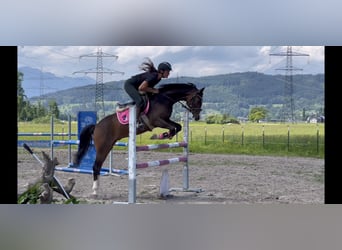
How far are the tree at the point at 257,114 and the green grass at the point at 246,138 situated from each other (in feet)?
0.18

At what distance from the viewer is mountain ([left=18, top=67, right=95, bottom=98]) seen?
507 cm

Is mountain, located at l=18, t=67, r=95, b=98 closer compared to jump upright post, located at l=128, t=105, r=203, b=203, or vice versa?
jump upright post, located at l=128, t=105, r=203, b=203

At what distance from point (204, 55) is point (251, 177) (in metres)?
1.03

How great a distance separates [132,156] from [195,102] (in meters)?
0.65

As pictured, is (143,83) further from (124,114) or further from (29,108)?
(29,108)

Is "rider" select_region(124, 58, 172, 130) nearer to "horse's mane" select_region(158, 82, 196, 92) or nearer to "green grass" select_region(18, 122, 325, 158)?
"horse's mane" select_region(158, 82, 196, 92)

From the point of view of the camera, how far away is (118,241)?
4.71 meters

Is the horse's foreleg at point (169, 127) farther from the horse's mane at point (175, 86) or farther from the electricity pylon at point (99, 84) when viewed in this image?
the electricity pylon at point (99, 84)

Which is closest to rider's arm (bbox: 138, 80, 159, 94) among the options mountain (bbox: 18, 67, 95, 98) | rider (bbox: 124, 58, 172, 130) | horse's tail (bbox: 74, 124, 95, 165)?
rider (bbox: 124, 58, 172, 130)

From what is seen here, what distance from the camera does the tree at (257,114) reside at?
5.06m

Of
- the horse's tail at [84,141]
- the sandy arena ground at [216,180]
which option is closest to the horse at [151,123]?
the horse's tail at [84,141]

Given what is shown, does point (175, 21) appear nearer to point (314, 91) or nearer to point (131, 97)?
point (131, 97)

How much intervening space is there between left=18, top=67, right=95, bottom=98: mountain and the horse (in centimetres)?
35

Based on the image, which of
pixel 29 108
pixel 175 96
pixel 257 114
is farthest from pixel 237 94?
Answer: pixel 29 108
